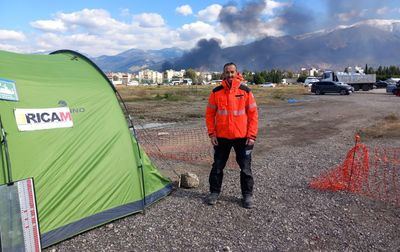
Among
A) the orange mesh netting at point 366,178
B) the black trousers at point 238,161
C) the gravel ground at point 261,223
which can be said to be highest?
the black trousers at point 238,161

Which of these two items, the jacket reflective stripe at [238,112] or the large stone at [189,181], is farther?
the large stone at [189,181]

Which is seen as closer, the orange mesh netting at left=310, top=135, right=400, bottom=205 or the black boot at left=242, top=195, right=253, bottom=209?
the black boot at left=242, top=195, right=253, bottom=209

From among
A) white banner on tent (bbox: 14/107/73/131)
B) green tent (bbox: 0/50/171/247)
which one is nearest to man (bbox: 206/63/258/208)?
green tent (bbox: 0/50/171/247)

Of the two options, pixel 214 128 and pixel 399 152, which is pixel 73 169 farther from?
pixel 399 152

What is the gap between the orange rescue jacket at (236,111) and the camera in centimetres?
593

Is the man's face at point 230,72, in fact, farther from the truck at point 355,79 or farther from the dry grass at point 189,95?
the truck at point 355,79

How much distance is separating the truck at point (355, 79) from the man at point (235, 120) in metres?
53.6

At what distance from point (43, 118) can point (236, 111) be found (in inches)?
104

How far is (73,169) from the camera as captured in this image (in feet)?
17.3

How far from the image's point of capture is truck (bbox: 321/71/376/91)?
186ft

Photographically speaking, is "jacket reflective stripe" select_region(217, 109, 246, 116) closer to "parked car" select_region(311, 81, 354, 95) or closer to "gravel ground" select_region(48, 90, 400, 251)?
"gravel ground" select_region(48, 90, 400, 251)

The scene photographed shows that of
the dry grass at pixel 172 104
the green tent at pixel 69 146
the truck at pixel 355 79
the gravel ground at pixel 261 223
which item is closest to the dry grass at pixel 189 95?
the dry grass at pixel 172 104

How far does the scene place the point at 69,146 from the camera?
531cm

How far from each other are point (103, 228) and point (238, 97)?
265cm
